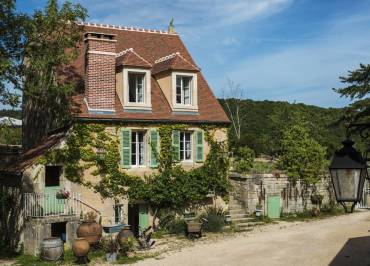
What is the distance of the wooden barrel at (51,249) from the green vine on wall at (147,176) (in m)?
3.38

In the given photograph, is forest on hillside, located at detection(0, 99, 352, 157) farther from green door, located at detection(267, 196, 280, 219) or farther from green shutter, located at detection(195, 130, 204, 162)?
green shutter, located at detection(195, 130, 204, 162)

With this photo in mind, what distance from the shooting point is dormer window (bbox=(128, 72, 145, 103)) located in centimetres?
2119

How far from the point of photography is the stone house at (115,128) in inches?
719

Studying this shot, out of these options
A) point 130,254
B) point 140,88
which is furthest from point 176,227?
point 140,88

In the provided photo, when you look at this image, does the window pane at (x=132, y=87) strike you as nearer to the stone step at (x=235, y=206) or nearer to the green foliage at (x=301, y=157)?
the stone step at (x=235, y=206)

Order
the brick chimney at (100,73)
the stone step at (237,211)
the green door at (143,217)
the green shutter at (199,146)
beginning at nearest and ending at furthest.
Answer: the brick chimney at (100,73)
the green door at (143,217)
the green shutter at (199,146)
the stone step at (237,211)

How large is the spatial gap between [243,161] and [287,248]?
30.2 ft

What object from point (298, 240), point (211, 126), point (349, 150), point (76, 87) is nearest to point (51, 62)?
point (76, 87)

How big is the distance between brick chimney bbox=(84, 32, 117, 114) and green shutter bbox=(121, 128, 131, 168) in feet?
3.59

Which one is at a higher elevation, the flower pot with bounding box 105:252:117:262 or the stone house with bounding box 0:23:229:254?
the stone house with bounding box 0:23:229:254

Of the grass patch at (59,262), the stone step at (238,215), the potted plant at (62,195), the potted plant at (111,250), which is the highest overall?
the potted plant at (62,195)

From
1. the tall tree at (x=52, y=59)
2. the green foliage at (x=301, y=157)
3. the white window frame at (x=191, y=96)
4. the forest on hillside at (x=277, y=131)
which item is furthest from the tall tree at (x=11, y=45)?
the forest on hillside at (x=277, y=131)

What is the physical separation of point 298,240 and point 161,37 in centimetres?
1310

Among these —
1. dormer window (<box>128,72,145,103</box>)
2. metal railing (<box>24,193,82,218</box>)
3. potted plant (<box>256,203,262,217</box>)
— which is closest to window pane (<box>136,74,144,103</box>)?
dormer window (<box>128,72,145,103</box>)
